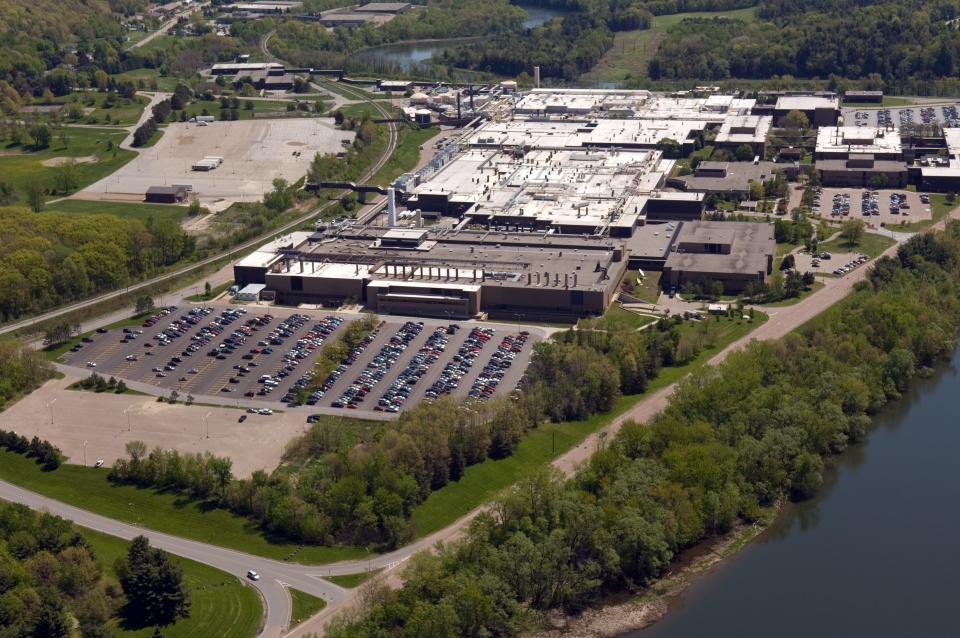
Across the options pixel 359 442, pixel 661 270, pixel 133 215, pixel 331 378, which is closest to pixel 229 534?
pixel 359 442

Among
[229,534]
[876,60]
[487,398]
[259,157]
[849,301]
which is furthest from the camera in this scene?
[876,60]

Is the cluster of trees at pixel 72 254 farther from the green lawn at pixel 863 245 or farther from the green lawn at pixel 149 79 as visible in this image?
the green lawn at pixel 149 79

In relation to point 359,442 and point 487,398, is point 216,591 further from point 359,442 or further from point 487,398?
point 487,398

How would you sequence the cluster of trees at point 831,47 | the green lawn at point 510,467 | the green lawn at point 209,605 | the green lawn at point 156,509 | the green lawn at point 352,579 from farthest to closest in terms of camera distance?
the cluster of trees at point 831,47 → the green lawn at point 510,467 → the green lawn at point 156,509 → the green lawn at point 352,579 → the green lawn at point 209,605

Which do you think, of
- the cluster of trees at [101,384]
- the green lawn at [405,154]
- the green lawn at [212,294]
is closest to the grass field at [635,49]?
the green lawn at [405,154]

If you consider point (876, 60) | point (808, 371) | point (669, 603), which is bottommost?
point (669, 603)

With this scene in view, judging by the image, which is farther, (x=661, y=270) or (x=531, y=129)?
(x=531, y=129)

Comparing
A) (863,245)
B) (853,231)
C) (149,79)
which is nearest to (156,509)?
(853,231)

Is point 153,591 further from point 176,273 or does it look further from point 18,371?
point 176,273
